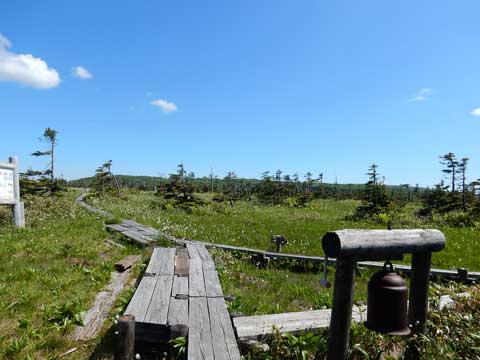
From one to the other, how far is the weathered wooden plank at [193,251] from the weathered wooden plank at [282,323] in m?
4.08

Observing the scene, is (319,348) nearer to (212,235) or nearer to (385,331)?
(385,331)

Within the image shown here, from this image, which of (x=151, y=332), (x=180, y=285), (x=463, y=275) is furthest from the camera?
(x=463, y=275)

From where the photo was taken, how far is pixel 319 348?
438 centimetres

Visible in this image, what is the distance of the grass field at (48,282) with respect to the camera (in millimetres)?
4785

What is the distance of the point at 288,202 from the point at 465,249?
30.1 meters

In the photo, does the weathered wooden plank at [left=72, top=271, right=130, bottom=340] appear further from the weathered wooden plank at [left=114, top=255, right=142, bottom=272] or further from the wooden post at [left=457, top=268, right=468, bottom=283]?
the wooden post at [left=457, top=268, right=468, bottom=283]

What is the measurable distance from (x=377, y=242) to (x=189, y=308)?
302 centimetres

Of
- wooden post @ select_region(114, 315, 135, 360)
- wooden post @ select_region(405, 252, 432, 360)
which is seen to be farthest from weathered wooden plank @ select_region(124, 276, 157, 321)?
wooden post @ select_region(405, 252, 432, 360)

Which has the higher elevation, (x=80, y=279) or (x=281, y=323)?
(x=281, y=323)

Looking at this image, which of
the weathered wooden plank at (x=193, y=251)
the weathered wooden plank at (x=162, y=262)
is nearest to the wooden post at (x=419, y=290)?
the weathered wooden plank at (x=162, y=262)

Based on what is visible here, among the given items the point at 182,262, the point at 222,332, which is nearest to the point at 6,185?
the point at 182,262

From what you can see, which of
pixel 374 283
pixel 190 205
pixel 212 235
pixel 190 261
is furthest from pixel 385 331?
pixel 190 205

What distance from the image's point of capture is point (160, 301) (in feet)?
17.2

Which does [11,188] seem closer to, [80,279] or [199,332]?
[80,279]
